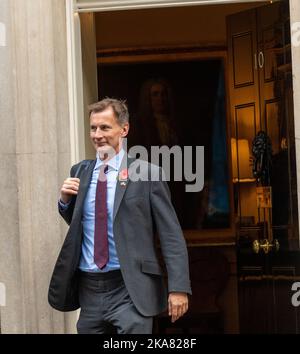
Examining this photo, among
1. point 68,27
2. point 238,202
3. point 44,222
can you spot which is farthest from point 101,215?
point 238,202

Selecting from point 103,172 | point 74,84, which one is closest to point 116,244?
point 103,172

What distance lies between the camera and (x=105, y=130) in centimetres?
482

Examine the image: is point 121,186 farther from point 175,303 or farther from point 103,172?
point 175,303

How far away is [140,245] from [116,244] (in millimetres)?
150

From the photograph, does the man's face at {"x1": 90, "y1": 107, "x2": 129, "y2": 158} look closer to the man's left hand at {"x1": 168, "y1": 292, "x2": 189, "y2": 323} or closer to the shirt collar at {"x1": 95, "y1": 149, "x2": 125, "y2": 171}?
the shirt collar at {"x1": 95, "y1": 149, "x2": 125, "y2": 171}

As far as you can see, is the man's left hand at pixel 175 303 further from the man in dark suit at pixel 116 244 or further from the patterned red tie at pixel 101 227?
the patterned red tie at pixel 101 227

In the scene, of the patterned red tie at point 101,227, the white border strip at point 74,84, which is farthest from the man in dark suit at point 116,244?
the white border strip at point 74,84

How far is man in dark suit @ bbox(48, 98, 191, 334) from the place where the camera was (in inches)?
186

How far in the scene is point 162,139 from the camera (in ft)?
32.7

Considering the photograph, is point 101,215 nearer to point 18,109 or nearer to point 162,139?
point 18,109

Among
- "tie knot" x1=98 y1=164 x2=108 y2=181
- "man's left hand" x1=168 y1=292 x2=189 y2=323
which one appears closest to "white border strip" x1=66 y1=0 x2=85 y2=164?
"tie knot" x1=98 y1=164 x2=108 y2=181

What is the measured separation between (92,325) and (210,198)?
17.3 feet

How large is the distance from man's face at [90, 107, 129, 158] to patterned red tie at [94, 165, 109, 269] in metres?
0.19

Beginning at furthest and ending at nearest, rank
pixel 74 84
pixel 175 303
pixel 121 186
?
pixel 74 84 < pixel 121 186 < pixel 175 303
